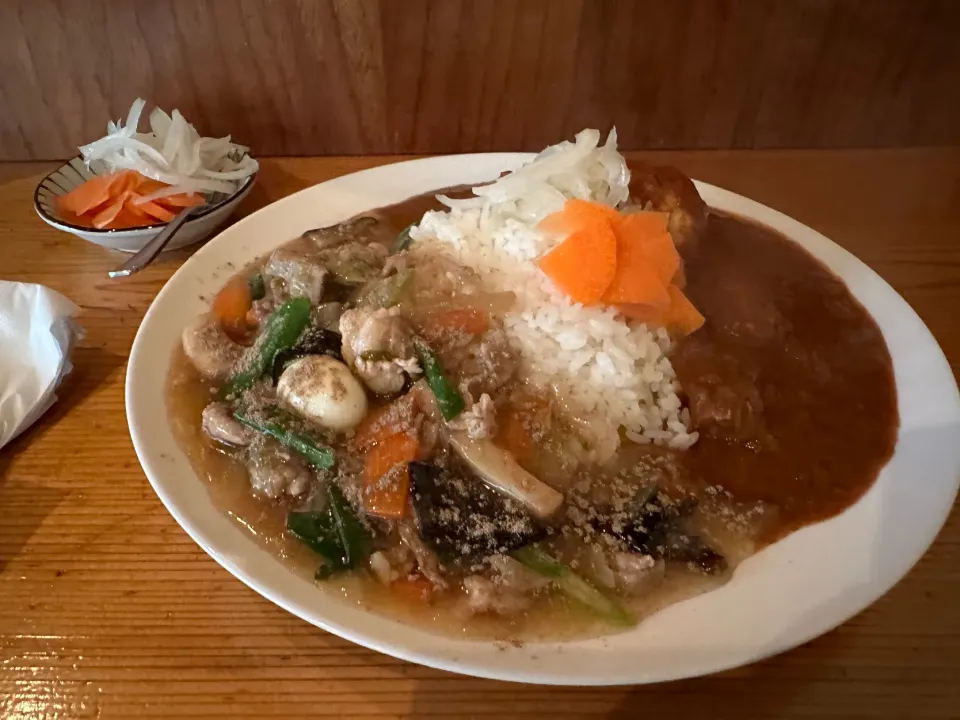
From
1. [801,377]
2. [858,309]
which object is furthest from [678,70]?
[801,377]

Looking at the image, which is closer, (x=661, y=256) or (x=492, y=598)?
(x=492, y=598)

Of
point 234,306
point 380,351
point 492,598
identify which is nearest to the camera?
point 492,598

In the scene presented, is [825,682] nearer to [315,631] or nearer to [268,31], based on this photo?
[315,631]

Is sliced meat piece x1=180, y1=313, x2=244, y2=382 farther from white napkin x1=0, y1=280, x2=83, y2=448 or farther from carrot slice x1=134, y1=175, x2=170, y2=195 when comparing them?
carrot slice x1=134, y1=175, x2=170, y2=195

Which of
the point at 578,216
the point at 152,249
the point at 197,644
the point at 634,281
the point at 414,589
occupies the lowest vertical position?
the point at 197,644

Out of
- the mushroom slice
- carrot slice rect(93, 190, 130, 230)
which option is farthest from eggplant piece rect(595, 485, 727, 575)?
carrot slice rect(93, 190, 130, 230)

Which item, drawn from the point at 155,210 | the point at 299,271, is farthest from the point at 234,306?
the point at 155,210

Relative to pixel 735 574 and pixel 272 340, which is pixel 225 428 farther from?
pixel 735 574
